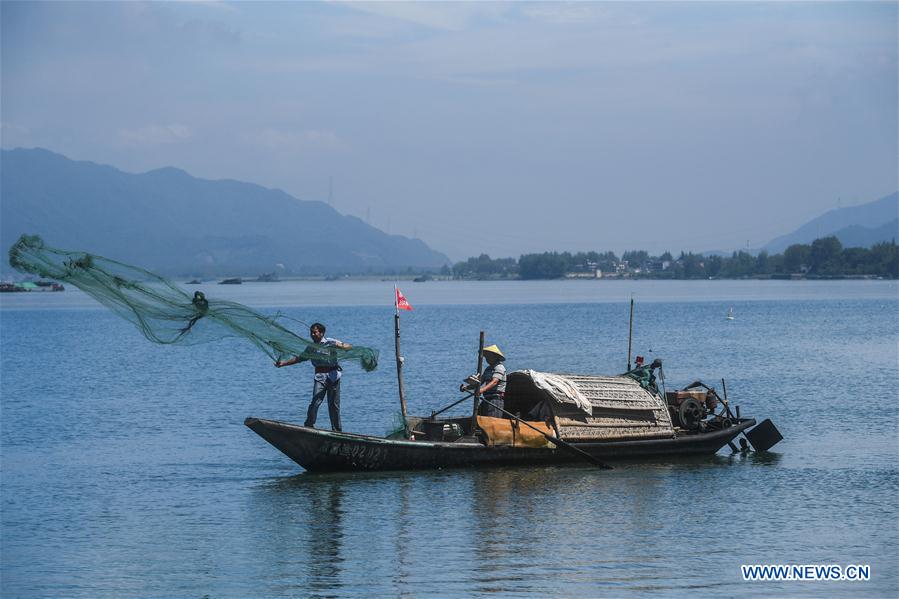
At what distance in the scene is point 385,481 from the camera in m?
22.9

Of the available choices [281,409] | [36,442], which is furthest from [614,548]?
[281,409]

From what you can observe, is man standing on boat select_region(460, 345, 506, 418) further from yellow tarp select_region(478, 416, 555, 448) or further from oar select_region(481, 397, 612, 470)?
yellow tarp select_region(478, 416, 555, 448)

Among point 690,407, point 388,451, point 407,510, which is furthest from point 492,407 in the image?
point 690,407

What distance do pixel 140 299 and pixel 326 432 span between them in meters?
5.14

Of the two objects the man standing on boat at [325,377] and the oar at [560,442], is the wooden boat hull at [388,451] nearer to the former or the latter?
the oar at [560,442]

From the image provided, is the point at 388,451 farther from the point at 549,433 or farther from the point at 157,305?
the point at 157,305

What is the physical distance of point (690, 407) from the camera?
26.5m

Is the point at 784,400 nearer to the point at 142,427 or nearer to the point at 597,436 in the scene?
the point at 597,436

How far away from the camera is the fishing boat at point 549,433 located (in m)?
22.9

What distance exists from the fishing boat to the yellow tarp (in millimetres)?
21

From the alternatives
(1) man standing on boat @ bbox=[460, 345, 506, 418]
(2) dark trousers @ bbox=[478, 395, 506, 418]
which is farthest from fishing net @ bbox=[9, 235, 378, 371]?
(2) dark trousers @ bbox=[478, 395, 506, 418]

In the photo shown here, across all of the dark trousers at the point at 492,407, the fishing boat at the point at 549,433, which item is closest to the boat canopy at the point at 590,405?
the fishing boat at the point at 549,433

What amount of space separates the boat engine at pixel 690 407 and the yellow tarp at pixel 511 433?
3.82 m

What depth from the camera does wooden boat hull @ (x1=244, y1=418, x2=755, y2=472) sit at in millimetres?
22484
